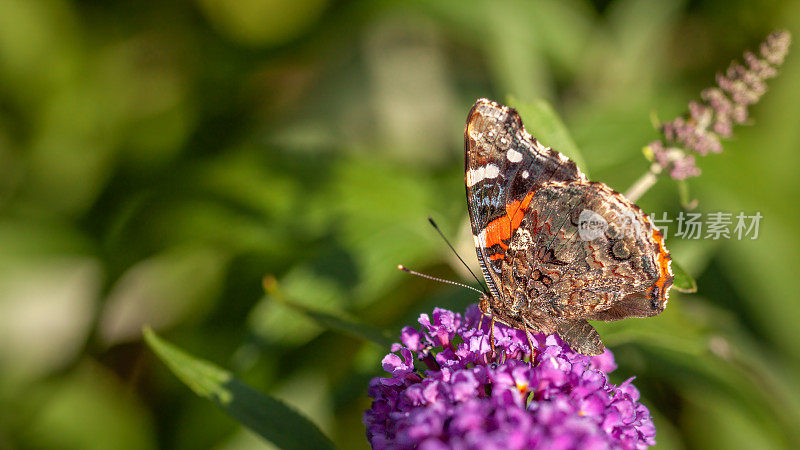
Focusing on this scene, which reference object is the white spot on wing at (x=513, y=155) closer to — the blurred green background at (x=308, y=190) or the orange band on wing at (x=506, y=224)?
the orange band on wing at (x=506, y=224)

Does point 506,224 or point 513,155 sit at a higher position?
point 513,155

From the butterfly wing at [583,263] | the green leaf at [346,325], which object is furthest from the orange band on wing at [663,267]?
the green leaf at [346,325]

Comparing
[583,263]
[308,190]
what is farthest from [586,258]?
[308,190]

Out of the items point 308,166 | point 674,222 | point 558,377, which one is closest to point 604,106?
point 674,222

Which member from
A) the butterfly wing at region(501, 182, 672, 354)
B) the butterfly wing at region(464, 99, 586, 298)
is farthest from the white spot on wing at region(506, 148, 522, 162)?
the butterfly wing at region(501, 182, 672, 354)

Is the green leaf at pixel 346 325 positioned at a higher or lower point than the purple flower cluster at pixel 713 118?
lower

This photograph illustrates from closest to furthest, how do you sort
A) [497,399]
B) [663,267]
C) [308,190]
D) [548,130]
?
1. [497,399]
2. [663,267]
3. [548,130]
4. [308,190]

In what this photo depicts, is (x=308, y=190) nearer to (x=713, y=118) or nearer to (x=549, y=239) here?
(x=549, y=239)
